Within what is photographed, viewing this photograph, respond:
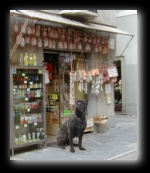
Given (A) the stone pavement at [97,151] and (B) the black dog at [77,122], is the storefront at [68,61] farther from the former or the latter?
(B) the black dog at [77,122]

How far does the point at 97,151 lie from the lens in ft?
28.7

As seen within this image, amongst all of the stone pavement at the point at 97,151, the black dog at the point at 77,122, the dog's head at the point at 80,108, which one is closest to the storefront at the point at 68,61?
the stone pavement at the point at 97,151

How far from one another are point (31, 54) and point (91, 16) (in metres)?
2.73

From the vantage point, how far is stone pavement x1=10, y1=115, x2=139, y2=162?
802 cm

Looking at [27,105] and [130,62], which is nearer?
[27,105]

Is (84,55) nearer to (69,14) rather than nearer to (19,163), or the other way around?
(69,14)

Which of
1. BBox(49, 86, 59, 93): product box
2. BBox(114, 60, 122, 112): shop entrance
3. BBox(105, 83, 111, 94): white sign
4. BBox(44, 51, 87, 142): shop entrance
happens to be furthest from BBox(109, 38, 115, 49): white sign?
BBox(114, 60, 122, 112): shop entrance

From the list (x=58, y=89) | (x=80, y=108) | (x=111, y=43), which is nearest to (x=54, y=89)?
(x=58, y=89)

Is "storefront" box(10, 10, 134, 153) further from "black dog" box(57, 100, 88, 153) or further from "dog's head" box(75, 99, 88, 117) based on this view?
"dog's head" box(75, 99, 88, 117)

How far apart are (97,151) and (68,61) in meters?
3.52

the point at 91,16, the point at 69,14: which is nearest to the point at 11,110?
the point at 69,14

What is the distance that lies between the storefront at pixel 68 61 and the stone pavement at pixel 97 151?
59 cm

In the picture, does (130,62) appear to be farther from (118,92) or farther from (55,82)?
(55,82)

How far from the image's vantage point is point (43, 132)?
357 inches
